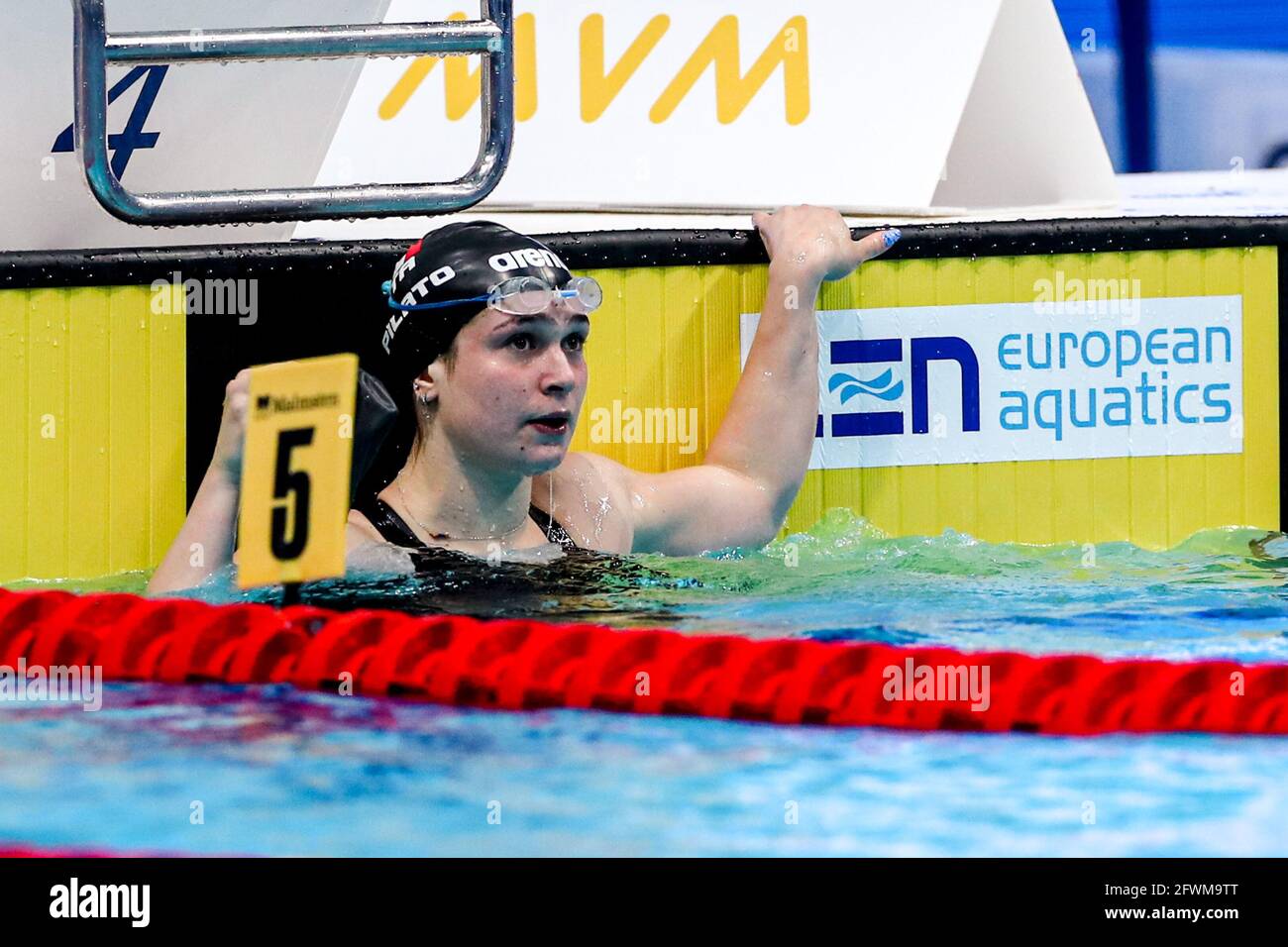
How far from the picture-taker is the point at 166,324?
3.83 metres

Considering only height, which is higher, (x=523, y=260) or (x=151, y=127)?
(x=151, y=127)

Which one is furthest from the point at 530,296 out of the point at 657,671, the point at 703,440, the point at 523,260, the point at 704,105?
the point at 704,105

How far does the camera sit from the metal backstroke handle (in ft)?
10.4

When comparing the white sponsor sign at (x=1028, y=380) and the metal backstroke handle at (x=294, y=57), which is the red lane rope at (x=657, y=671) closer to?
the metal backstroke handle at (x=294, y=57)

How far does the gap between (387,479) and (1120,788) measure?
87.2 inches

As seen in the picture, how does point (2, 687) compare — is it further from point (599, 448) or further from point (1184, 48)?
point (1184, 48)

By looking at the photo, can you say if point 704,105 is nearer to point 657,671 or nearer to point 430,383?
point 430,383

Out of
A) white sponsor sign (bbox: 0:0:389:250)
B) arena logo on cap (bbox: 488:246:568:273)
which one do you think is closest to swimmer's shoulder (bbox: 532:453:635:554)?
arena logo on cap (bbox: 488:246:568:273)

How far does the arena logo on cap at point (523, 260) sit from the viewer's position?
3211 millimetres

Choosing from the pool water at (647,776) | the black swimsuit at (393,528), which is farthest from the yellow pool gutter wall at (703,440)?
the pool water at (647,776)

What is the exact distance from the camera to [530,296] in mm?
3164

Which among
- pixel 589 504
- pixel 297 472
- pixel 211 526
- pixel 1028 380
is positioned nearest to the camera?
pixel 297 472

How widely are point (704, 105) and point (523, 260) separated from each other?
1156 millimetres
